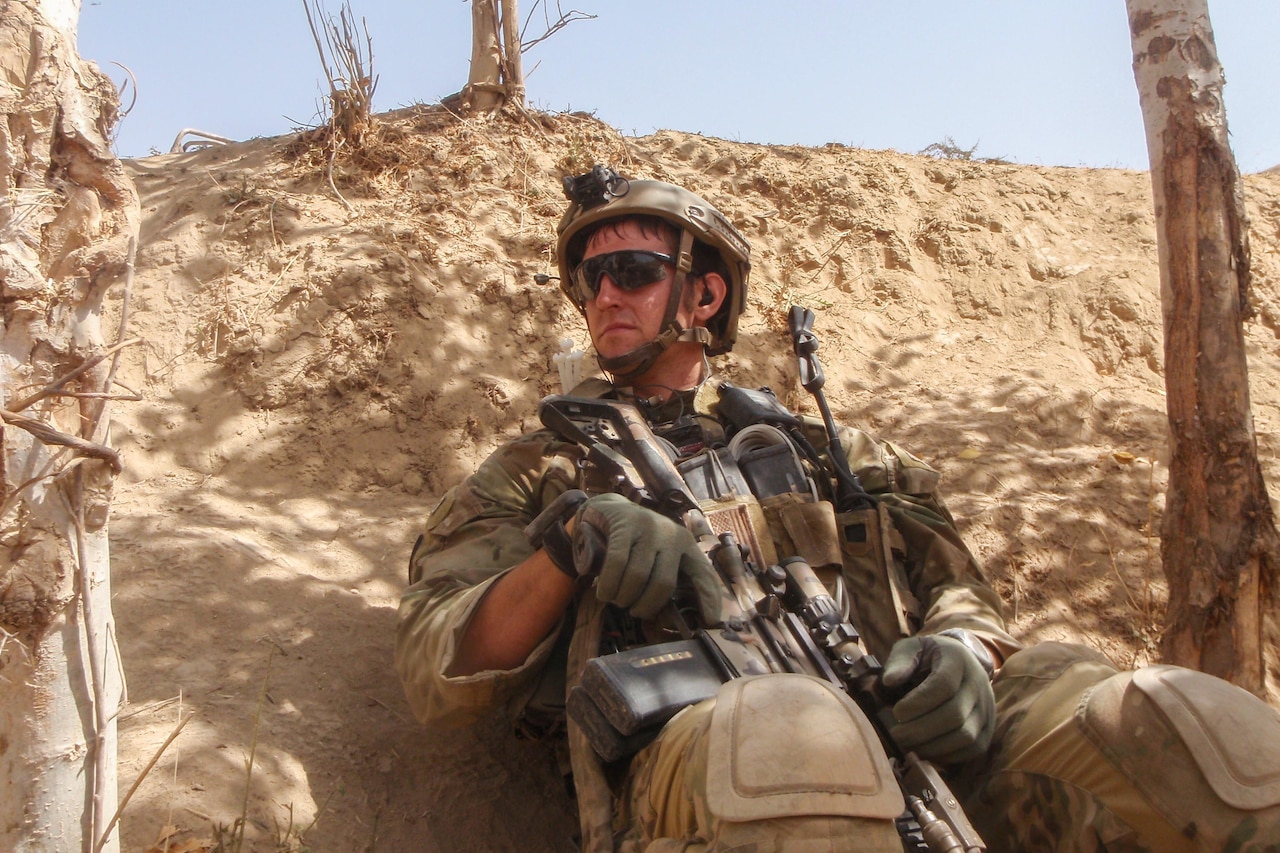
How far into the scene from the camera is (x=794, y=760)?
4.94 feet

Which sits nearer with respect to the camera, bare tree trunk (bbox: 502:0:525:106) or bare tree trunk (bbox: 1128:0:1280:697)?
bare tree trunk (bbox: 1128:0:1280:697)

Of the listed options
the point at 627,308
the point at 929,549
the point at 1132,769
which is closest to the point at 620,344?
the point at 627,308

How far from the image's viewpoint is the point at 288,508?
348cm

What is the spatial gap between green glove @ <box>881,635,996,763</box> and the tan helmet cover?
1.49 m

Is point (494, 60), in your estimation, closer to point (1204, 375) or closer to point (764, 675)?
point (1204, 375)

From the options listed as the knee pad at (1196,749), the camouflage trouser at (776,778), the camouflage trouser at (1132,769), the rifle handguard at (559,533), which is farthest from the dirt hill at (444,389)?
the knee pad at (1196,749)

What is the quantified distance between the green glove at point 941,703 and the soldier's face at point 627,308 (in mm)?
1326

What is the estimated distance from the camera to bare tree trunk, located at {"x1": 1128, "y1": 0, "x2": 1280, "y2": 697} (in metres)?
2.96

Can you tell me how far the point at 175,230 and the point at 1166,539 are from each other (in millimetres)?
4154

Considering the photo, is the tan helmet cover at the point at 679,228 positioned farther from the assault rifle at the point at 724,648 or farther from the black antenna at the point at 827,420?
the assault rifle at the point at 724,648

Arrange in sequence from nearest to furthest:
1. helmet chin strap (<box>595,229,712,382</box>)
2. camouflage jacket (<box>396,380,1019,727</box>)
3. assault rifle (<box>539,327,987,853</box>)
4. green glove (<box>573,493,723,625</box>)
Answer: assault rifle (<box>539,327,987,853</box>)
green glove (<box>573,493,723,625</box>)
camouflage jacket (<box>396,380,1019,727</box>)
helmet chin strap (<box>595,229,712,382</box>)

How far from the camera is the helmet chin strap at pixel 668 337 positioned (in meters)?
2.90

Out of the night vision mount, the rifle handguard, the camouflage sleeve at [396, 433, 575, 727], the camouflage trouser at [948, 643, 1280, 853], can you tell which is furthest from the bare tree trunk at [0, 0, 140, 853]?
the camouflage trouser at [948, 643, 1280, 853]

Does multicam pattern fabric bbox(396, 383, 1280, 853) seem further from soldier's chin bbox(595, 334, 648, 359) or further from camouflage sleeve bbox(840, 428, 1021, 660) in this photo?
soldier's chin bbox(595, 334, 648, 359)
